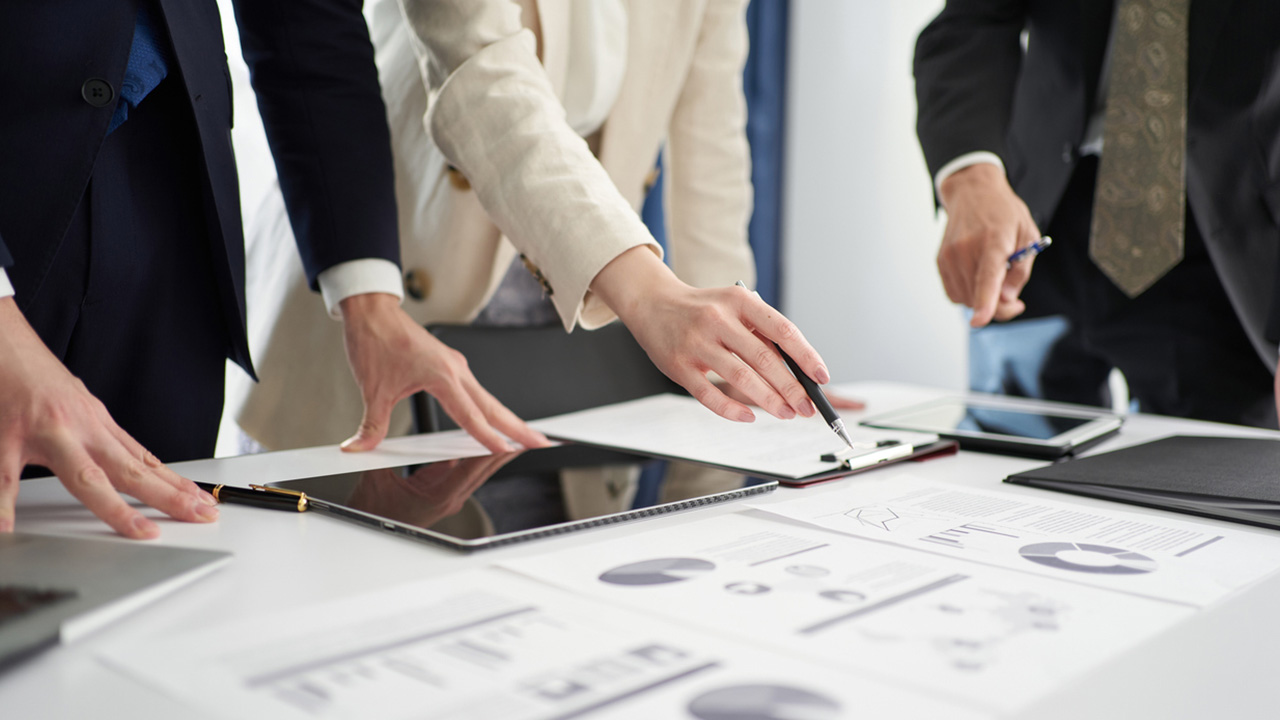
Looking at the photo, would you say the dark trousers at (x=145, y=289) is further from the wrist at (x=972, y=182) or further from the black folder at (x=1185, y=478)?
the wrist at (x=972, y=182)

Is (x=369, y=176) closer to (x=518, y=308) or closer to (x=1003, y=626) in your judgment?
(x=518, y=308)

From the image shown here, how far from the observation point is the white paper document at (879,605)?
0.40m

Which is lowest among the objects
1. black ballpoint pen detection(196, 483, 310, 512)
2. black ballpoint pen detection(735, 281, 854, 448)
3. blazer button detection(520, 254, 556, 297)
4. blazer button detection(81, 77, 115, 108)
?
black ballpoint pen detection(196, 483, 310, 512)

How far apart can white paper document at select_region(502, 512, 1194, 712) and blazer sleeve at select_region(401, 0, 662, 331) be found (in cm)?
36

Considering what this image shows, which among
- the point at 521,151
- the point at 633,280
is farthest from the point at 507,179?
the point at 633,280

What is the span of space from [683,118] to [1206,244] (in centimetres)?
86

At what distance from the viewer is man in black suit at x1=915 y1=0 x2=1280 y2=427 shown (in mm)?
1282

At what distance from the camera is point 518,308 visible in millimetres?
1530

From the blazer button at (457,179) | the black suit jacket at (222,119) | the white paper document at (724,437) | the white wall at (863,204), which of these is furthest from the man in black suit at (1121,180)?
the white wall at (863,204)

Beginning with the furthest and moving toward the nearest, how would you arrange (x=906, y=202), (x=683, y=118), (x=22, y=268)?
(x=906, y=202), (x=683, y=118), (x=22, y=268)

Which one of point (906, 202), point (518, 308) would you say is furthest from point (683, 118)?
point (906, 202)

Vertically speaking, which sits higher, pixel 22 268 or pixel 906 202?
pixel 906 202

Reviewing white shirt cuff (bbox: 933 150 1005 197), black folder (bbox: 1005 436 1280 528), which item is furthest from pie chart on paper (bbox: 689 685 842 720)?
white shirt cuff (bbox: 933 150 1005 197)

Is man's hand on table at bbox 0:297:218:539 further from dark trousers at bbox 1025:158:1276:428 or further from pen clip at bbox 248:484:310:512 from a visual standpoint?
dark trousers at bbox 1025:158:1276:428
